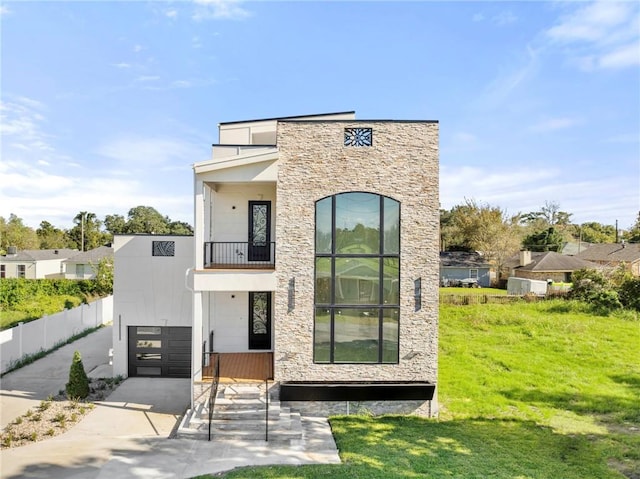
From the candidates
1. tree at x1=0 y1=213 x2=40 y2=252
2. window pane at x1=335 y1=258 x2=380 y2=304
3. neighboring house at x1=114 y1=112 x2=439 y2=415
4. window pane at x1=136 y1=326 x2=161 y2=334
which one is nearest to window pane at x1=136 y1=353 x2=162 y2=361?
window pane at x1=136 y1=326 x2=161 y2=334

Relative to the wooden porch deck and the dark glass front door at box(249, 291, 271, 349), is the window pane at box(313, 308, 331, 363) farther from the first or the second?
the dark glass front door at box(249, 291, 271, 349)

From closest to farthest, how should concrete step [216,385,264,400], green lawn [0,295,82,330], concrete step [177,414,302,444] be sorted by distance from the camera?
concrete step [177,414,302,444]
concrete step [216,385,264,400]
green lawn [0,295,82,330]

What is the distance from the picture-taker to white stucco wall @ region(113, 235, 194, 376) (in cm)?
1208

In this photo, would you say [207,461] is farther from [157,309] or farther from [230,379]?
[157,309]

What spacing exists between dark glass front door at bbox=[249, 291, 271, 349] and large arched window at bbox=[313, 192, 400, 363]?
2.83m

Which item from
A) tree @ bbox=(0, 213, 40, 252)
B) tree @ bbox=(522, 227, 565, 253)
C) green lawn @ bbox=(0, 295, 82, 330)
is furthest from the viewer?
tree @ bbox=(0, 213, 40, 252)

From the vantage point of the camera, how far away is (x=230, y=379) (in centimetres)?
972

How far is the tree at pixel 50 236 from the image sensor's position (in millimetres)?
54750

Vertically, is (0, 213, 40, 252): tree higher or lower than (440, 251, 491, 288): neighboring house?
higher

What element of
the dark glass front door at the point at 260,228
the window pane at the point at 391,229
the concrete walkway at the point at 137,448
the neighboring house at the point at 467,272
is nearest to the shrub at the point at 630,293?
the neighboring house at the point at 467,272

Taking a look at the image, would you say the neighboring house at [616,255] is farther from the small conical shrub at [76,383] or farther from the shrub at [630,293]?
the small conical shrub at [76,383]

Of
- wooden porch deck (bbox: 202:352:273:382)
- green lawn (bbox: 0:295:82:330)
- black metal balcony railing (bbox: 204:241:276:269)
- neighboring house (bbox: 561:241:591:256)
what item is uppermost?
neighboring house (bbox: 561:241:591:256)

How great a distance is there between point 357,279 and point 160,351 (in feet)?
24.0

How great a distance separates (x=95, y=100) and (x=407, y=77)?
1196cm
